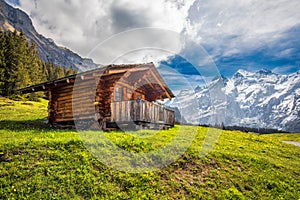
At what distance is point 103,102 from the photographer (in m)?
20.7

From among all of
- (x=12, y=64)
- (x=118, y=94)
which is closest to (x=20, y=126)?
(x=118, y=94)

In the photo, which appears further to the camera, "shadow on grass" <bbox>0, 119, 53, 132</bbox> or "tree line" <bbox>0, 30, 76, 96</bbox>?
"tree line" <bbox>0, 30, 76, 96</bbox>

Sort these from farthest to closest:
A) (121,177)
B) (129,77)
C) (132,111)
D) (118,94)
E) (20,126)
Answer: (129,77) → (118,94) → (20,126) → (132,111) → (121,177)

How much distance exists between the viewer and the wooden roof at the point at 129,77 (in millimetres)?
19453

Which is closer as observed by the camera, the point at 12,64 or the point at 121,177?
the point at 121,177

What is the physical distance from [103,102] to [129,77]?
4.55 m

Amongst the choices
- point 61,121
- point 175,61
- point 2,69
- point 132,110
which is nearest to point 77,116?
point 61,121

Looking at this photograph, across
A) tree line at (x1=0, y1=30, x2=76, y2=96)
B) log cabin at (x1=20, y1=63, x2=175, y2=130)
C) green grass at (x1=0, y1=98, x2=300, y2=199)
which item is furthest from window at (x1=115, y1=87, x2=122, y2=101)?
tree line at (x1=0, y1=30, x2=76, y2=96)

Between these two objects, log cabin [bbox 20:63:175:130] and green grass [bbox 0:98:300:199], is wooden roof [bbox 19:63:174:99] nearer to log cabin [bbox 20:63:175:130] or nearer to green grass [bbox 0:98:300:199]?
log cabin [bbox 20:63:175:130]

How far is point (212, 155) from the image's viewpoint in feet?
44.4

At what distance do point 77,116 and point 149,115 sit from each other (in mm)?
6967

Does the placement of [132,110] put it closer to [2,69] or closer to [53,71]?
[2,69]

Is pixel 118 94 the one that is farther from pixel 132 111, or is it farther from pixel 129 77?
pixel 132 111

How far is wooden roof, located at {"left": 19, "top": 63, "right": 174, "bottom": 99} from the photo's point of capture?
1945cm
